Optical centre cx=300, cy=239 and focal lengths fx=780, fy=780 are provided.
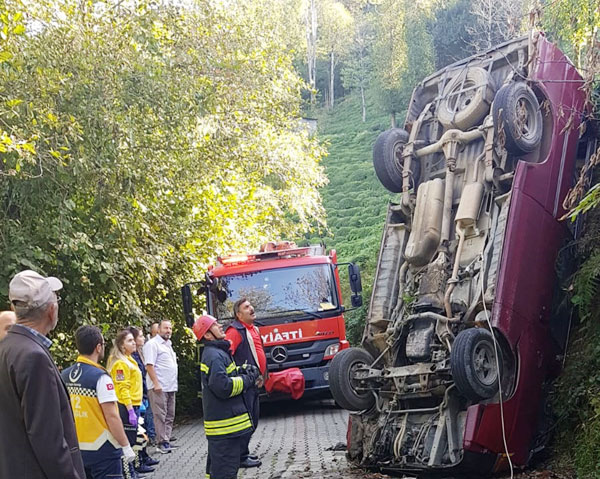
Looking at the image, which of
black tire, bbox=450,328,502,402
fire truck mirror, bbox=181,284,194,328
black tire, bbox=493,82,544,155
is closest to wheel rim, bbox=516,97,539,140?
black tire, bbox=493,82,544,155

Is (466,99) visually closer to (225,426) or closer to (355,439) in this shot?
(355,439)

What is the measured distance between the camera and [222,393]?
5.55m

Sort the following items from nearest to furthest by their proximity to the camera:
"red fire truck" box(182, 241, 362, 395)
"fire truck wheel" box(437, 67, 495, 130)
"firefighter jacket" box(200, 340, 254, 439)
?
"firefighter jacket" box(200, 340, 254, 439) < "fire truck wheel" box(437, 67, 495, 130) < "red fire truck" box(182, 241, 362, 395)

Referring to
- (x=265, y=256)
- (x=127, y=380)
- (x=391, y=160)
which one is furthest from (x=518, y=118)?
(x=265, y=256)

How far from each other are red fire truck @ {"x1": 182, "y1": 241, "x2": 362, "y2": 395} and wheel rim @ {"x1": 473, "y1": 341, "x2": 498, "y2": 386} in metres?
5.39

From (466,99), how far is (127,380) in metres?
4.53

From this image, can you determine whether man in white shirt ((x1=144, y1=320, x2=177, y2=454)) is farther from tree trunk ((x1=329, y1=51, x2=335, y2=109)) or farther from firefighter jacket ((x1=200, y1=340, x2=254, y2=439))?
tree trunk ((x1=329, y1=51, x2=335, y2=109))

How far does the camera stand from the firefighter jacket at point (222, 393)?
5559 millimetres

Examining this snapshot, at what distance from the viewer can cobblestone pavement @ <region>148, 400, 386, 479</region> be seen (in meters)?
7.77

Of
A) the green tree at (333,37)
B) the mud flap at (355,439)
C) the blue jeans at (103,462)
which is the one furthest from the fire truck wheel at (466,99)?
the green tree at (333,37)

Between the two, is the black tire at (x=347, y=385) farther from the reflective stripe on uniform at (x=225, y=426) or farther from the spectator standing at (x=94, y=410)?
the spectator standing at (x=94, y=410)

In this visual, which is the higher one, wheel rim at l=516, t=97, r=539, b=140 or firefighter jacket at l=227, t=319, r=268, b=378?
wheel rim at l=516, t=97, r=539, b=140

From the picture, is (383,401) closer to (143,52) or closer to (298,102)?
(143,52)

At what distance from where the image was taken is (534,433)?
6.92 meters
